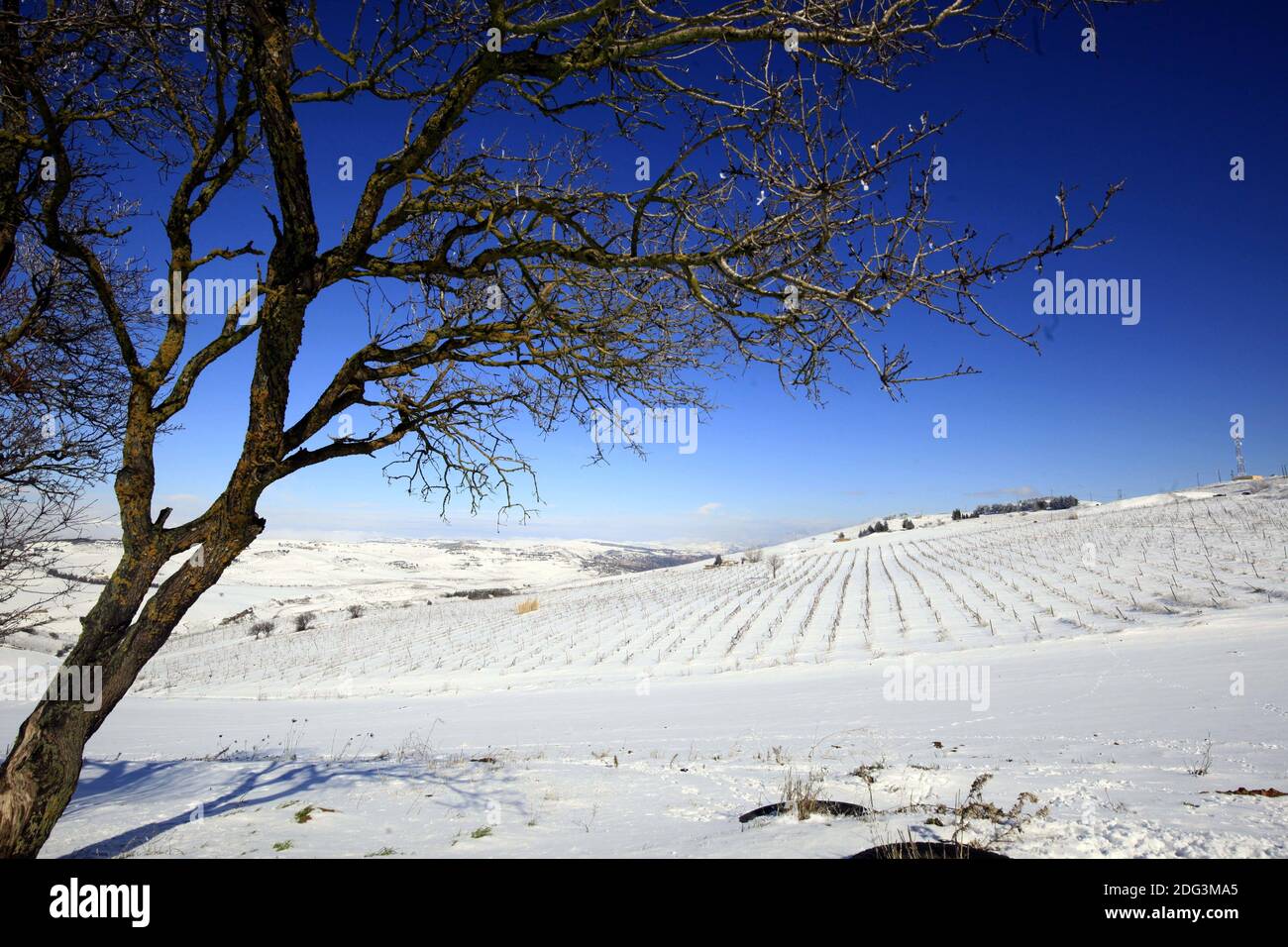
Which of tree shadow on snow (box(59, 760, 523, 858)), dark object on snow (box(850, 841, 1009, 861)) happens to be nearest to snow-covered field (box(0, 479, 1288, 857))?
tree shadow on snow (box(59, 760, 523, 858))

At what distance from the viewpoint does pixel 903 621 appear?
48.2 feet

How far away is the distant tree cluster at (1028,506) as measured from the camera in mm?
54094

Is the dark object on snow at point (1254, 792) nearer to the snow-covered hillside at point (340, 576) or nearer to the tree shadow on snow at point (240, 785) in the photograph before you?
the tree shadow on snow at point (240, 785)

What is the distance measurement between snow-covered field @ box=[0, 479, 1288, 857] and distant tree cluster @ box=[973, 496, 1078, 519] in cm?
3643

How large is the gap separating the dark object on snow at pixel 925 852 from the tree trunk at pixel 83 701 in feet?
10.9

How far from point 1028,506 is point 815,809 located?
62.1m

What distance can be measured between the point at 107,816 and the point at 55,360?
12.7 feet

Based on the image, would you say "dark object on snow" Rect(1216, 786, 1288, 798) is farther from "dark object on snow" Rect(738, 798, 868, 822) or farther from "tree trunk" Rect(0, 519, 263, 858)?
"tree trunk" Rect(0, 519, 263, 858)

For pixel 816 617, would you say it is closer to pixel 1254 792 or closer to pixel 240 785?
pixel 1254 792

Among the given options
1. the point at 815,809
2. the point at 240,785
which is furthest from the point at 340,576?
the point at 815,809

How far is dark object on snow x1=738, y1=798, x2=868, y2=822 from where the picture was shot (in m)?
3.45

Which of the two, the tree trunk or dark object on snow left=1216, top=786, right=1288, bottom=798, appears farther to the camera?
dark object on snow left=1216, top=786, right=1288, bottom=798

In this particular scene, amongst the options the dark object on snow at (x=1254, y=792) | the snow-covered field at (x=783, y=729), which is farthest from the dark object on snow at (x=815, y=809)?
the dark object on snow at (x=1254, y=792)
